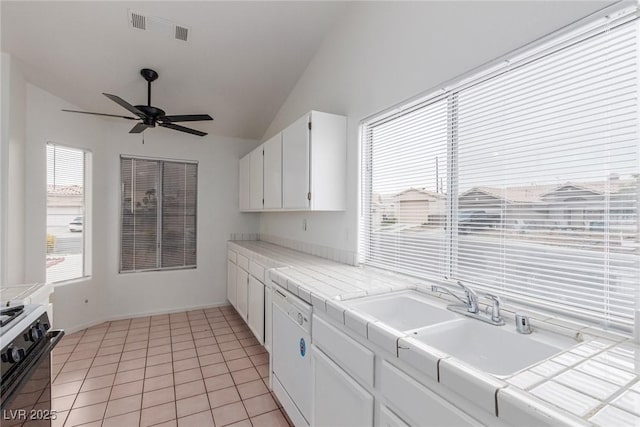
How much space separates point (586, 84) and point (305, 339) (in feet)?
5.78

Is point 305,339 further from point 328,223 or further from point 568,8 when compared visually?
point 568,8

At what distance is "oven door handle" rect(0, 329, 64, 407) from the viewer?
0.97 meters

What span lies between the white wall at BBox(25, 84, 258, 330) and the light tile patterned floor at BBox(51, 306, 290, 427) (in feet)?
1.26

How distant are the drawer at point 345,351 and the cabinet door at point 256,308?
1.30 metres

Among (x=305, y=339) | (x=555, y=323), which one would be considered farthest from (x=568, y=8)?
(x=305, y=339)

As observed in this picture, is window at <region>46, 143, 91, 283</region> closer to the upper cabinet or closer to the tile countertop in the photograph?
the upper cabinet

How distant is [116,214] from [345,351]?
3784 mm

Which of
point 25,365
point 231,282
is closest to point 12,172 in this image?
point 25,365

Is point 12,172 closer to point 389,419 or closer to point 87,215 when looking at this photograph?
point 87,215

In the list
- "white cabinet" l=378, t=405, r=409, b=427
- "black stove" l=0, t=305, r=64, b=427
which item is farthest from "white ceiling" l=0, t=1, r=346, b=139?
"white cabinet" l=378, t=405, r=409, b=427

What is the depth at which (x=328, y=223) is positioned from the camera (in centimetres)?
281

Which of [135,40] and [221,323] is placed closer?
[135,40]

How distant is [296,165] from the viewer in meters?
2.61

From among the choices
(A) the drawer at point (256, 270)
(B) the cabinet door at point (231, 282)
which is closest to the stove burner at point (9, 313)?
(A) the drawer at point (256, 270)
